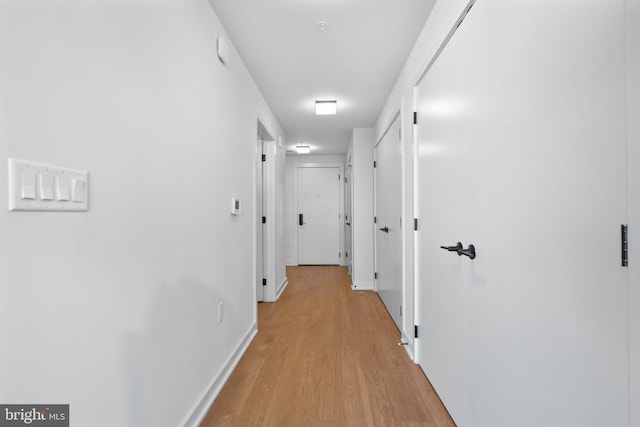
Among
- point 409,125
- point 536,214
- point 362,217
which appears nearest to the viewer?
point 536,214

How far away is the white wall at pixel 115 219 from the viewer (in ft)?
2.46

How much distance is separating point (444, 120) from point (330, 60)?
130 cm

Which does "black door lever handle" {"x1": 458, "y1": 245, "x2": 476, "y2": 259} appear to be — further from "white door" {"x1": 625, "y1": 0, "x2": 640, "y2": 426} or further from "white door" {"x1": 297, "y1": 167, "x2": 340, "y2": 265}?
"white door" {"x1": 297, "y1": 167, "x2": 340, "y2": 265}

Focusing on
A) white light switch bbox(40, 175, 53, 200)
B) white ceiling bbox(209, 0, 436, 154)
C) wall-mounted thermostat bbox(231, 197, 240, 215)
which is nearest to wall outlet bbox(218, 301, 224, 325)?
wall-mounted thermostat bbox(231, 197, 240, 215)

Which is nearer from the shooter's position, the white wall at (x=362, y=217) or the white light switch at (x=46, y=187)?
the white light switch at (x=46, y=187)

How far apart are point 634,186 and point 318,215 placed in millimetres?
6160

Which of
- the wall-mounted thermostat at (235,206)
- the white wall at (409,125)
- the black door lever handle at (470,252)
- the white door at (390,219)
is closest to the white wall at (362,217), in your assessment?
the white door at (390,219)

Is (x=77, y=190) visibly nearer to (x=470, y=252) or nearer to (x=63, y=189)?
(x=63, y=189)

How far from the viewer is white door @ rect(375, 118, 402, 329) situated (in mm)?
2934

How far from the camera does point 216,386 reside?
1.92 m

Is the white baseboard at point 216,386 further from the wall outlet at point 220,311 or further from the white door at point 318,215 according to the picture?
the white door at point 318,215

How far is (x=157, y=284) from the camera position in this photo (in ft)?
4.32

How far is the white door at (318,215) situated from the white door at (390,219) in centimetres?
251

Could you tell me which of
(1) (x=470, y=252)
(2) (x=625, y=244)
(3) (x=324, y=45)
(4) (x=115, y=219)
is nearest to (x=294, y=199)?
(3) (x=324, y=45)
